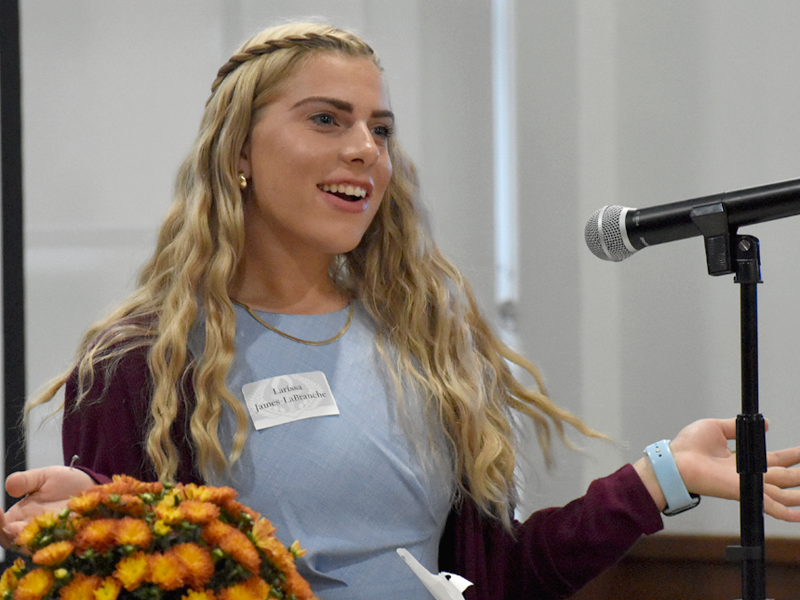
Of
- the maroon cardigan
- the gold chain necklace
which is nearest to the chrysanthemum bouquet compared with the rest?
the maroon cardigan

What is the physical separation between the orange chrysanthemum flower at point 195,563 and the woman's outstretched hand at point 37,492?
38 cm

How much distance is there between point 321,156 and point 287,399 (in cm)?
42

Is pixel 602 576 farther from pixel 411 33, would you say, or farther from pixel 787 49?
pixel 411 33

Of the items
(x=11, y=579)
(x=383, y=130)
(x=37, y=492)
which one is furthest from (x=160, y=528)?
(x=383, y=130)

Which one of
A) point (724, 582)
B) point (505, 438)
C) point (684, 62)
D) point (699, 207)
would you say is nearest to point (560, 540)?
point (505, 438)

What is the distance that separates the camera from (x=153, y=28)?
246 cm

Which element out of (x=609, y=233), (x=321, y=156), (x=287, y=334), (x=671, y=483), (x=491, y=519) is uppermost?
(x=321, y=156)

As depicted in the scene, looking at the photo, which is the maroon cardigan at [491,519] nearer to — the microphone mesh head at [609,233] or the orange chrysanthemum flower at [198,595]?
the microphone mesh head at [609,233]

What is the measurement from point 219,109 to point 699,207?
35.1 inches

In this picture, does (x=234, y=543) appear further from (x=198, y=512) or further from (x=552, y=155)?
(x=552, y=155)

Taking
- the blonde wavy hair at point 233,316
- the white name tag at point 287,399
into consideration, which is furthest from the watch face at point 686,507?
the white name tag at point 287,399

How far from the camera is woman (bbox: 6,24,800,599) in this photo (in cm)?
140

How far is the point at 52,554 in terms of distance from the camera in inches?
28.8

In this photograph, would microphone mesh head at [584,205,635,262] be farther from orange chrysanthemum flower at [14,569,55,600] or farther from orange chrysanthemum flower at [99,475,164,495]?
orange chrysanthemum flower at [14,569,55,600]
